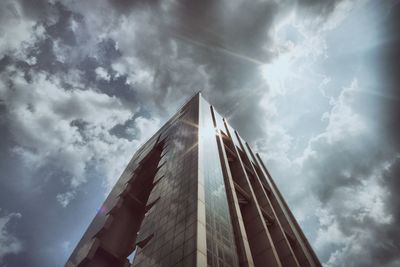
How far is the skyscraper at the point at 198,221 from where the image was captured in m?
14.3

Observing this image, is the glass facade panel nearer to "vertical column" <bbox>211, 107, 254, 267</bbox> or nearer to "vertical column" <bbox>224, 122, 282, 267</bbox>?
"vertical column" <bbox>211, 107, 254, 267</bbox>

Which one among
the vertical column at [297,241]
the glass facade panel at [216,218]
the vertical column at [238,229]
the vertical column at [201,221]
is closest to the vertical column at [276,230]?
the vertical column at [297,241]

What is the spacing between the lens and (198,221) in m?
14.4

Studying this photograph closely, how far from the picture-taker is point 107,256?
86.5ft

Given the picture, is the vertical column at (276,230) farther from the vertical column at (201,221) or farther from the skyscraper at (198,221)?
the vertical column at (201,221)

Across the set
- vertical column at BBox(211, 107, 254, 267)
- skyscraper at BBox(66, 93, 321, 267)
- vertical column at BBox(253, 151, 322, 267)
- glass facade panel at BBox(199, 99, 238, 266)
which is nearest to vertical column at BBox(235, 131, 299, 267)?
skyscraper at BBox(66, 93, 321, 267)

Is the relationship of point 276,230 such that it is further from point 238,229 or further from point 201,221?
point 201,221

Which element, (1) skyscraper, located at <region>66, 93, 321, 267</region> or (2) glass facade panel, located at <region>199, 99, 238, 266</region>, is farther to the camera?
(1) skyscraper, located at <region>66, 93, 321, 267</region>

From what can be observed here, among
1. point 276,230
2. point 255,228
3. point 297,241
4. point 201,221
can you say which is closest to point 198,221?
point 201,221

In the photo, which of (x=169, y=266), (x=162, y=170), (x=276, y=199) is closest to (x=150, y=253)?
(x=169, y=266)

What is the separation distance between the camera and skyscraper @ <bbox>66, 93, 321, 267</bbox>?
47.0 ft

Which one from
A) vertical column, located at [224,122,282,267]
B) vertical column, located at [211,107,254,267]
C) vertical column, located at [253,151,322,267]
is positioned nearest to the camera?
vertical column, located at [211,107,254,267]

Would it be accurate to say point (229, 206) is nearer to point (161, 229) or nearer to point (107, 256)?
point (161, 229)

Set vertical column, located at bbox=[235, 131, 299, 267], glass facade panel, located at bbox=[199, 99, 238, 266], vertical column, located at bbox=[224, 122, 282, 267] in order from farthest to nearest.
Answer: vertical column, located at bbox=[235, 131, 299, 267]
vertical column, located at bbox=[224, 122, 282, 267]
glass facade panel, located at bbox=[199, 99, 238, 266]
